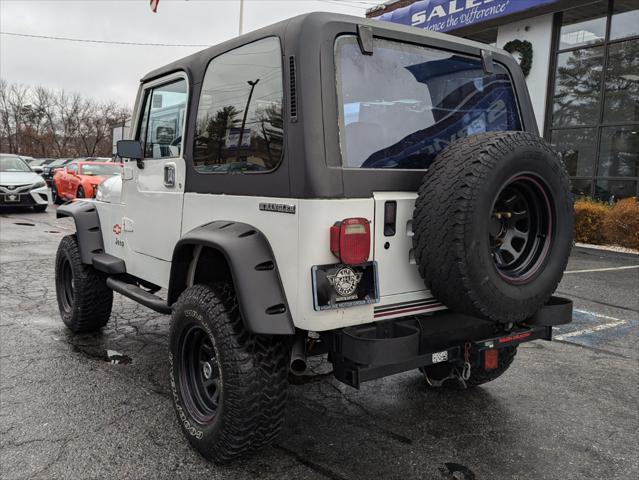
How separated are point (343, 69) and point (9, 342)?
376 centimetres

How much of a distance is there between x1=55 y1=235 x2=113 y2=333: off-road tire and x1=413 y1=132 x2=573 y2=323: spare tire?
3.14 metres

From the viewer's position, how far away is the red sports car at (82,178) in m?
14.9

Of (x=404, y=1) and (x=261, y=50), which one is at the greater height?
(x=404, y=1)

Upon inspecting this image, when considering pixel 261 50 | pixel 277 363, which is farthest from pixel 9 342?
pixel 261 50

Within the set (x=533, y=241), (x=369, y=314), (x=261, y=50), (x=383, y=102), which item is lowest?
(x=369, y=314)

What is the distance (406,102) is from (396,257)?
82cm

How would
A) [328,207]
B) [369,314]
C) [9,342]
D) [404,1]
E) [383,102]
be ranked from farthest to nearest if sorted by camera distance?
[404,1]
[9,342]
[383,102]
[369,314]
[328,207]

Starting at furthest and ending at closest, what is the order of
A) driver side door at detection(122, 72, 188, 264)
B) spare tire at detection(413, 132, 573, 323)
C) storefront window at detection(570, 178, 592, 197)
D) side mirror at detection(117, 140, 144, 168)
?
storefront window at detection(570, 178, 592, 197), side mirror at detection(117, 140, 144, 168), driver side door at detection(122, 72, 188, 264), spare tire at detection(413, 132, 573, 323)

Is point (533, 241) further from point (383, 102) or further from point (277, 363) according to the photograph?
point (277, 363)

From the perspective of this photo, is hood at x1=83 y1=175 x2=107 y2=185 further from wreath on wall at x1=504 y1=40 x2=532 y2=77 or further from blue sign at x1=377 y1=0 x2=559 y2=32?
wreath on wall at x1=504 y1=40 x2=532 y2=77

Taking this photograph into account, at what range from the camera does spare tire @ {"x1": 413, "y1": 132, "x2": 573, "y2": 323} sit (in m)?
2.28

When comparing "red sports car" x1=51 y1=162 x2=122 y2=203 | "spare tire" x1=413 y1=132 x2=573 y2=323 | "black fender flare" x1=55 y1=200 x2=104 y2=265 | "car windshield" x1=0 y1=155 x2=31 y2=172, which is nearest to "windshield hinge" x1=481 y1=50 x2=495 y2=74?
"spare tire" x1=413 y1=132 x2=573 y2=323

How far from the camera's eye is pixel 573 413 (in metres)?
3.45

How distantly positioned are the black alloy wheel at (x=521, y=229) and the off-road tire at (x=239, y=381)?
1173mm
